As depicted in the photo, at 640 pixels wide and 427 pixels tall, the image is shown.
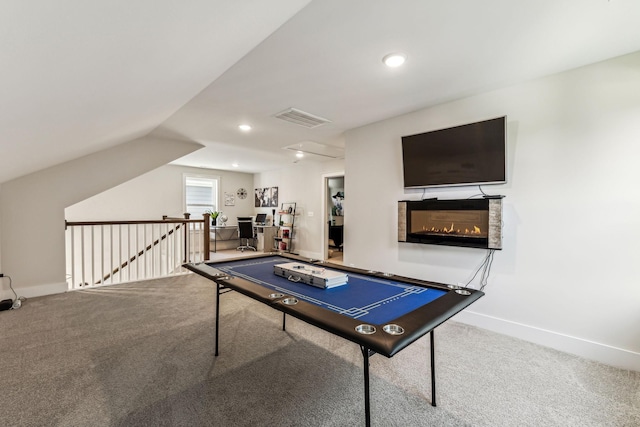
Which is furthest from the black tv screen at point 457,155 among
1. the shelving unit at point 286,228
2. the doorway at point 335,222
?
the shelving unit at point 286,228

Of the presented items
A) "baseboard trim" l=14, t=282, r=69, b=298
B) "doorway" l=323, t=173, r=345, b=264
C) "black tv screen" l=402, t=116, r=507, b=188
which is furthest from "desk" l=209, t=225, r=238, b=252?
"black tv screen" l=402, t=116, r=507, b=188

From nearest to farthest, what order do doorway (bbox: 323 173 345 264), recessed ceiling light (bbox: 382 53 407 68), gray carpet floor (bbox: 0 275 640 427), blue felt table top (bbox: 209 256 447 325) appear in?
blue felt table top (bbox: 209 256 447 325) → gray carpet floor (bbox: 0 275 640 427) → recessed ceiling light (bbox: 382 53 407 68) → doorway (bbox: 323 173 345 264)

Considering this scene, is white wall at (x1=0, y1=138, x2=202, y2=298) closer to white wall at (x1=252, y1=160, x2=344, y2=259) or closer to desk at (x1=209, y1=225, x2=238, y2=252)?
desk at (x1=209, y1=225, x2=238, y2=252)

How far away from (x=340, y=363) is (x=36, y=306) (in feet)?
12.2

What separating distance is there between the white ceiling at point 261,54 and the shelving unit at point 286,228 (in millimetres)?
4458

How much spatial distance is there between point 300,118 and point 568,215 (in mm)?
2974

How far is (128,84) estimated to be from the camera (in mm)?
1826

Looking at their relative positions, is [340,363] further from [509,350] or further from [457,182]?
[457,182]

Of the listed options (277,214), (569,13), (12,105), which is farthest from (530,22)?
(277,214)

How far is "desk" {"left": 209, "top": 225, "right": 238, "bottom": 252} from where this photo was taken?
768cm

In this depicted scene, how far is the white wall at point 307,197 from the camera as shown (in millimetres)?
6781

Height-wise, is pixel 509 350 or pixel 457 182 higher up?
pixel 457 182

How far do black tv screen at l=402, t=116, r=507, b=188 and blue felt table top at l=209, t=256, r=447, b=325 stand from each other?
4.99ft

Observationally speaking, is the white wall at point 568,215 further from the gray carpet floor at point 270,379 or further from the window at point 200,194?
the window at point 200,194
